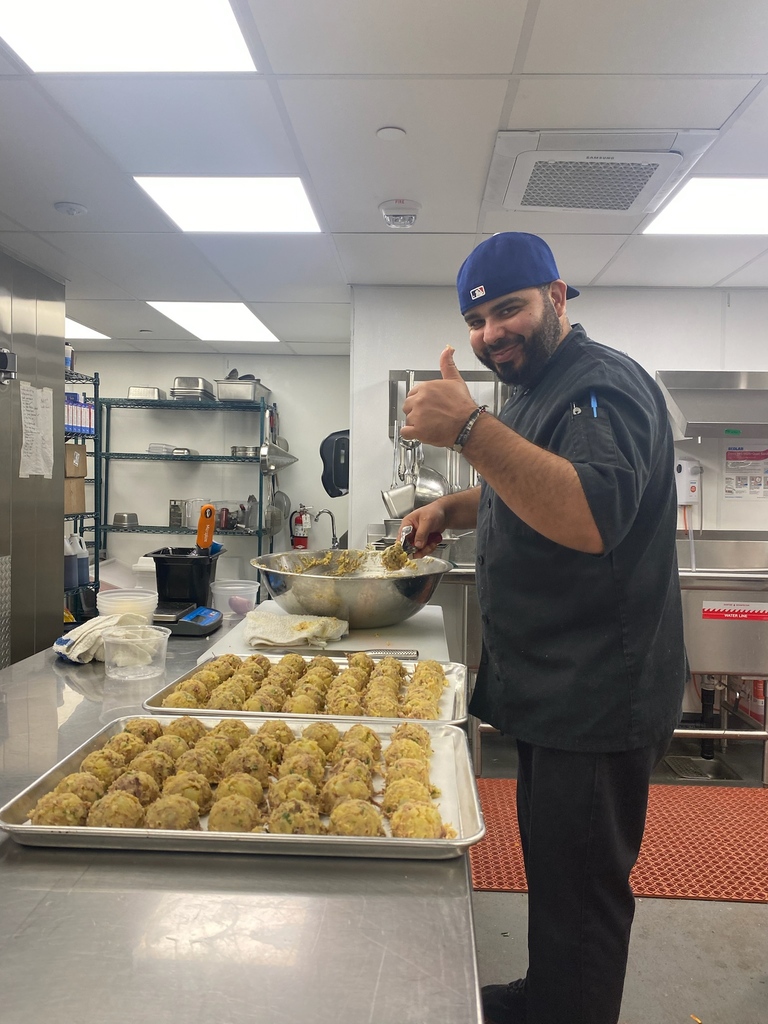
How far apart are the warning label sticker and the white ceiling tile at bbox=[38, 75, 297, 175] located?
2607mm

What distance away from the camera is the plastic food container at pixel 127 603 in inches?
69.0

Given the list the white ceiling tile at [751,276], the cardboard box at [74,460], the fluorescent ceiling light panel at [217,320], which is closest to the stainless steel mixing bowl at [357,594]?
the white ceiling tile at [751,276]

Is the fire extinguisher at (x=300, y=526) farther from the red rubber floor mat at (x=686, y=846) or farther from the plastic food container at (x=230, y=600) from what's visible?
the plastic food container at (x=230, y=600)

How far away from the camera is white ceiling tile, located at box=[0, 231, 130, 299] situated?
3373 mm

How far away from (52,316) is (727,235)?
3607mm

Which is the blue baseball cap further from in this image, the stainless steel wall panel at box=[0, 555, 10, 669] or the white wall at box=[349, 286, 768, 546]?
the stainless steel wall panel at box=[0, 555, 10, 669]

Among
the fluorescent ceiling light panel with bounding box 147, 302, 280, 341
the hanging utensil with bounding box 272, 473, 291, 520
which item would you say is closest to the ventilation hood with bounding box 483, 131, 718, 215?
the fluorescent ceiling light panel with bounding box 147, 302, 280, 341

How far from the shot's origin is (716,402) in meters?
3.71

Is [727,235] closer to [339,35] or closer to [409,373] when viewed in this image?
[409,373]

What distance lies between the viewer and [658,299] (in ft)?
Answer: 13.0

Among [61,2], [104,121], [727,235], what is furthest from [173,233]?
[727,235]

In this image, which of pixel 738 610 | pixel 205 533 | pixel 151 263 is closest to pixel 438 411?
pixel 205 533

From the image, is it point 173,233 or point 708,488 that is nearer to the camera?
point 173,233

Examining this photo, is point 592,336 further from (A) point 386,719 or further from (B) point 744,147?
(A) point 386,719
